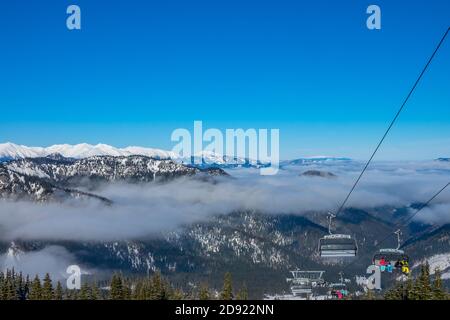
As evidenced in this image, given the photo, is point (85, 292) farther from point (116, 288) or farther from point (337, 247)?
point (337, 247)

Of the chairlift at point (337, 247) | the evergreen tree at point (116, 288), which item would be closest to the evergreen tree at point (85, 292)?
the evergreen tree at point (116, 288)

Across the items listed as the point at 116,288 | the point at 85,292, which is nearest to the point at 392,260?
the point at 116,288

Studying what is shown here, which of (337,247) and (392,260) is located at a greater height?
(337,247)

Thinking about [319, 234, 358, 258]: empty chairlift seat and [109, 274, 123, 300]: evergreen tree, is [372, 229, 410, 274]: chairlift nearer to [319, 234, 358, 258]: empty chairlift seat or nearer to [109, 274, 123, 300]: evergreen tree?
[319, 234, 358, 258]: empty chairlift seat

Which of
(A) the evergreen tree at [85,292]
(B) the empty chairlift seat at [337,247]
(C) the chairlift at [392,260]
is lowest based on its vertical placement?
(A) the evergreen tree at [85,292]

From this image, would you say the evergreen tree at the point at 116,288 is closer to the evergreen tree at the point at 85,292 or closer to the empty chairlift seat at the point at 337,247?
the evergreen tree at the point at 85,292

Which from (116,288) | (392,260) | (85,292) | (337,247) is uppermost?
(337,247)
